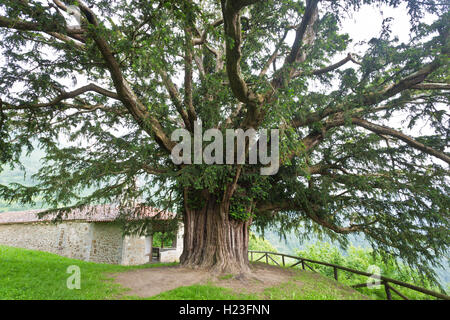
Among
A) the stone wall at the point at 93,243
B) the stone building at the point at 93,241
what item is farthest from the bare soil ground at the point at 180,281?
the stone wall at the point at 93,243

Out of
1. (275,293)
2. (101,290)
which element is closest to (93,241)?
(101,290)

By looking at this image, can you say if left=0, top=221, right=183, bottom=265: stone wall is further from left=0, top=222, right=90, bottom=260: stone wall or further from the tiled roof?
the tiled roof

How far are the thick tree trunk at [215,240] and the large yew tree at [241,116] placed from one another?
38 mm

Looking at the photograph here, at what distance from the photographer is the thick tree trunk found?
5.87 meters

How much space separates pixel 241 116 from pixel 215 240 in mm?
3525

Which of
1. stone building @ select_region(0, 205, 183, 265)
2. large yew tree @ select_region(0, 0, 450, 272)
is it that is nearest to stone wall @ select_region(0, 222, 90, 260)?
stone building @ select_region(0, 205, 183, 265)

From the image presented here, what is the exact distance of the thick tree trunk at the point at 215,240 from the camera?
19.2 feet

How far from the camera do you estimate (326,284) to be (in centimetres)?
561

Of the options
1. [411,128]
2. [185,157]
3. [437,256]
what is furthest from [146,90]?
[437,256]

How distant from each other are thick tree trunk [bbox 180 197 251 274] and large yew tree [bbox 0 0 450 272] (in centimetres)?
4

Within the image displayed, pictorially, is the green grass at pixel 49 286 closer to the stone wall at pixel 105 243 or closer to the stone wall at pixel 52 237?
the stone wall at pixel 105 243

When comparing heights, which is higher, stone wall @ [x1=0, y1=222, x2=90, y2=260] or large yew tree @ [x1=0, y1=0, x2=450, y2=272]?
large yew tree @ [x1=0, y1=0, x2=450, y2=272]

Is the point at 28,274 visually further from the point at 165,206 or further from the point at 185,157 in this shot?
the point at 185,157
